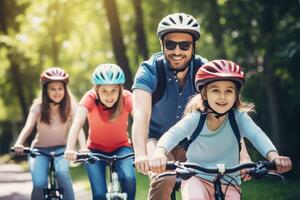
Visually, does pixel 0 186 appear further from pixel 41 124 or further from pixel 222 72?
pixel 222 72

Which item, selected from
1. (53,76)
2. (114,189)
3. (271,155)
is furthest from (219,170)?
(53,76)

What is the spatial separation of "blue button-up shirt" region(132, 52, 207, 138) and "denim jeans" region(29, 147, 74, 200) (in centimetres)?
218

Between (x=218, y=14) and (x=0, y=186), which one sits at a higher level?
(x=218, y=14)

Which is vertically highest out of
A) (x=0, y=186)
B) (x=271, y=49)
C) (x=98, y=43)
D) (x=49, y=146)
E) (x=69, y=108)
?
(x=98, y=43)

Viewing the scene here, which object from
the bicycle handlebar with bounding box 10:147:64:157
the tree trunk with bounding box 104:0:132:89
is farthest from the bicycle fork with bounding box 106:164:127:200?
the tree trunk with bounding box 104:0:132:89

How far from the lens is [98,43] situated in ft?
97.9

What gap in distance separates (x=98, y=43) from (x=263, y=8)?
16.6 metres

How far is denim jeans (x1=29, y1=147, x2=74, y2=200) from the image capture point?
22.7 feet

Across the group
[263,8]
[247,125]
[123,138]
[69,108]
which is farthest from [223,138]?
[263,8]

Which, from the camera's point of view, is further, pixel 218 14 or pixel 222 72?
pixel 218 14

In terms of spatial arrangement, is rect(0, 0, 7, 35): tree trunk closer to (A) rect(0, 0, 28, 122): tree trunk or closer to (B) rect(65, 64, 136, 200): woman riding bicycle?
(A) rect(0, 0, 28, 122): tree trunk

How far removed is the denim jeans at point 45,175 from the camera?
6.91 metres

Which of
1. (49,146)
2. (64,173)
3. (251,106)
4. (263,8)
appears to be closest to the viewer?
(251,106)

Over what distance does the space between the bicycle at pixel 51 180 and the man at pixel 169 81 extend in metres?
2.23
